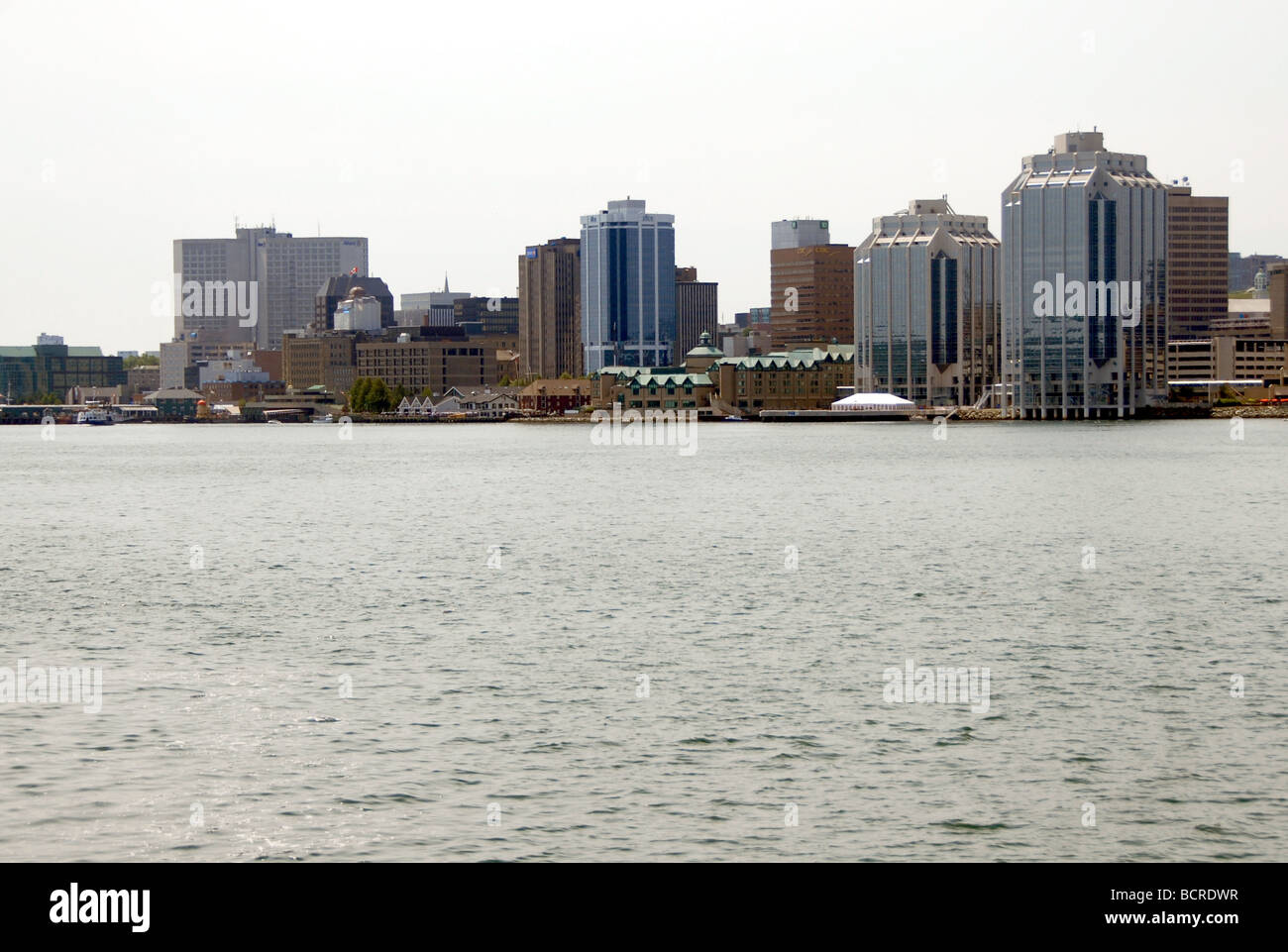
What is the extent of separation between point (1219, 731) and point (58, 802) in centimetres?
2049

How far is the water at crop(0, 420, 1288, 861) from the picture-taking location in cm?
2475

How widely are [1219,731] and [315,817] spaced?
54.7ft

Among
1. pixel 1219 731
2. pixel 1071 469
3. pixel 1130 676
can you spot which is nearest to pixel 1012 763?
pixel 1219 731

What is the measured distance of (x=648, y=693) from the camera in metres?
34.5

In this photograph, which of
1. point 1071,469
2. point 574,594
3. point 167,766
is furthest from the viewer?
point 1071,469

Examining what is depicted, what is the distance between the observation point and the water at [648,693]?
24.8 m

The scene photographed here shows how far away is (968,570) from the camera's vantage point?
58781mm

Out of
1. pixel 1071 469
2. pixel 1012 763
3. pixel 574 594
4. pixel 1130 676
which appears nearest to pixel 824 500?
pixel 1071 469
